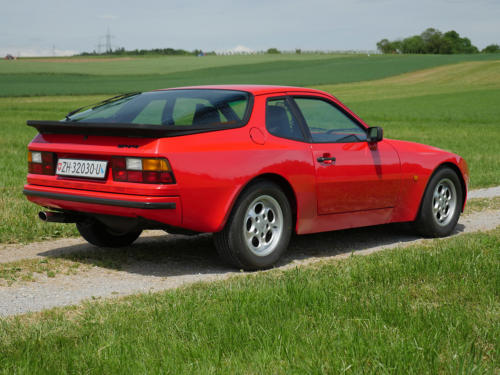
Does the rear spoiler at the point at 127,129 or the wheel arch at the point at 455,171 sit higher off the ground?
the rear spoiler at the point at 127,129

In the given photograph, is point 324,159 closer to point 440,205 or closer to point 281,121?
point 281,121

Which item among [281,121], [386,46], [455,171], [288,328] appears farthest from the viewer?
[386,46]

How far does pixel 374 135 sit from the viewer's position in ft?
21.9

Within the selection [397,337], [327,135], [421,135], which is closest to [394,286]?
[397,337]

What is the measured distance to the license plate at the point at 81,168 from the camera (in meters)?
5.30

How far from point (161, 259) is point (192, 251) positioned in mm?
445

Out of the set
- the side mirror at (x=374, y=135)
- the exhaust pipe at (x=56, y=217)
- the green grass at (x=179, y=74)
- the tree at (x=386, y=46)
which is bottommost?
the exhaust pipe at (x=56, y=217)

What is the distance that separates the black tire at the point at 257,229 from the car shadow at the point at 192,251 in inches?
10.8

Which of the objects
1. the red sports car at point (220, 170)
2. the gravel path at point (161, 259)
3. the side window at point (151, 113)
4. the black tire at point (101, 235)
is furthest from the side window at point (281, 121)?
the black tire at point (101, 235)

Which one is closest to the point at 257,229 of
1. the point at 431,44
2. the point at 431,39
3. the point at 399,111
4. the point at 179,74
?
the point at 399,111

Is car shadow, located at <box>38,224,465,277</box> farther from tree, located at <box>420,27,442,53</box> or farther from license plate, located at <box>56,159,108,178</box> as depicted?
tree, located at <box>420,27,442,53</box>

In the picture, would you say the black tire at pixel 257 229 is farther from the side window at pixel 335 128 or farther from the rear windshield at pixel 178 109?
the side window at pixel 335 128

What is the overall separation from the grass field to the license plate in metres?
1.67

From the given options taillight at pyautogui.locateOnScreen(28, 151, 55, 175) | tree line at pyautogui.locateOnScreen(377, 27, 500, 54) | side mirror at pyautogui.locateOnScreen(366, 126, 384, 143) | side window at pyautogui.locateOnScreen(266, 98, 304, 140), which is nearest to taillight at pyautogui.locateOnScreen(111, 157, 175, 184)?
taillight at pyautogui.locateOnScreen(28, 151, 55, 175)
